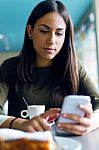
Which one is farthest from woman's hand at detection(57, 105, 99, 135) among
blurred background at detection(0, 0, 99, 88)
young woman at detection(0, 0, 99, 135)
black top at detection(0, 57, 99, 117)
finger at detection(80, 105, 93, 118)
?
blurred background at detection(0, 0, 99, 88)

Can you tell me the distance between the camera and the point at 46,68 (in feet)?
4.50

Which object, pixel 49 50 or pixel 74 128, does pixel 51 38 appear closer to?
pixel 49 50

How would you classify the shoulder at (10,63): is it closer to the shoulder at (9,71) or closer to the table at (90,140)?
the shoulder at (9,71)

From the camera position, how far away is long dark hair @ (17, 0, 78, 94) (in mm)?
1275

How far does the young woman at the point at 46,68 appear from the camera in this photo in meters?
1.23

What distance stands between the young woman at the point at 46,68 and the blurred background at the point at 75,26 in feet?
3.80

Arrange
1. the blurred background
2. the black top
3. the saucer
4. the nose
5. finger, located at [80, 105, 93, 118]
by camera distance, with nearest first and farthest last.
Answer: the saucer, finger, located at [80, 105, 93, 118], the nose, the black top, the blurred background

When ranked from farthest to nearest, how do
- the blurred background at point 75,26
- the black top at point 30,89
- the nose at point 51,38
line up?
the blurred background at point 75,26
the black top at point 30,89
the nose at point 51,38

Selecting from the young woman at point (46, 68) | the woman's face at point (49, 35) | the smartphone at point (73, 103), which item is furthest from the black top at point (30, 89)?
the smartphone at point (73, 103)

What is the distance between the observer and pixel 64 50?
1.34m

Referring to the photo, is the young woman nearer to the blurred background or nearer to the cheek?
the cheek

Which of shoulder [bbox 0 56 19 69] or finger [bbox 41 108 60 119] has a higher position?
shoulder [bbox 0 56 19 69]

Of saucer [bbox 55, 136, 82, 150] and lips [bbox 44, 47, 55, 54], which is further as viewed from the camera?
lips [bbox 44, 47, 55, 54]

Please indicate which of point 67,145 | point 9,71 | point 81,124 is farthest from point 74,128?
point 9,71
